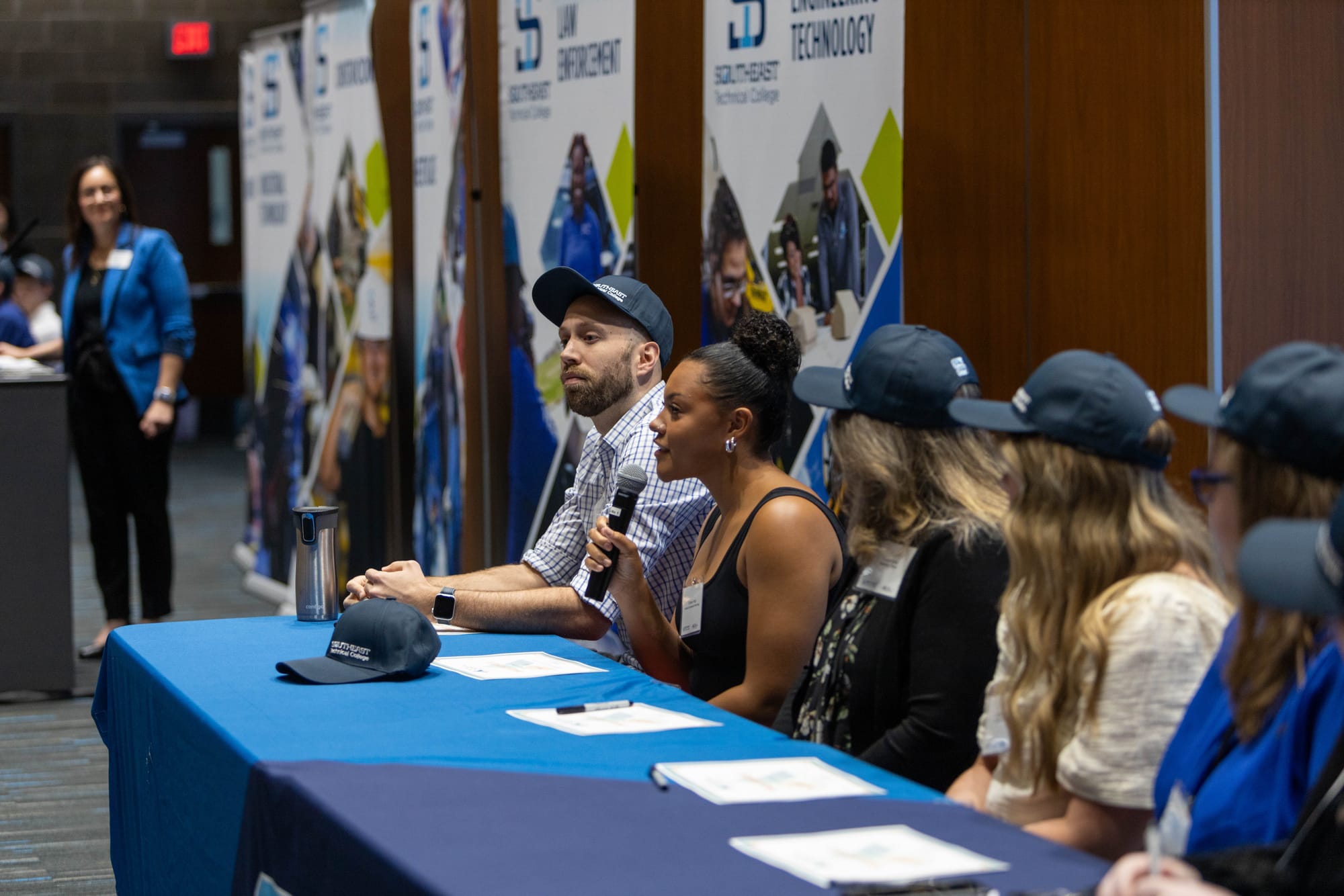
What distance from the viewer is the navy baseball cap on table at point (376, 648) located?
2.23 meters

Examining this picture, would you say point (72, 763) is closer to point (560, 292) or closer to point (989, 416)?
point (560, 292)

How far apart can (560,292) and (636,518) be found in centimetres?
56

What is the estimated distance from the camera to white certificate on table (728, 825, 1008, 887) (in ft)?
4.36

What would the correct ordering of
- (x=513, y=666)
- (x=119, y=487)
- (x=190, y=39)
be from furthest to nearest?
(x=190, y=39) < (x=119, y=487) < (x=513, y=666)

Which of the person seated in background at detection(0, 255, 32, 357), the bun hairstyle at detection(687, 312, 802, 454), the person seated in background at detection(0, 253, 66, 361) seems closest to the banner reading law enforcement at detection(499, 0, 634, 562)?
the bun hairstyle at detection(687, 312, 802, 454)

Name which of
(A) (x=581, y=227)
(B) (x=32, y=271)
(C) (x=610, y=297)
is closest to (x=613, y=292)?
(C) (x=610, y=297)

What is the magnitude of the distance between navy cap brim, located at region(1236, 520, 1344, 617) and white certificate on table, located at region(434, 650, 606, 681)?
131 cm

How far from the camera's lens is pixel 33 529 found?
187 inches

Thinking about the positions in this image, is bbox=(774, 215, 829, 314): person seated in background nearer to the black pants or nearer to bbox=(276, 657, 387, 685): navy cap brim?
bbox=(276, 657, 387, 685): navy cap brim

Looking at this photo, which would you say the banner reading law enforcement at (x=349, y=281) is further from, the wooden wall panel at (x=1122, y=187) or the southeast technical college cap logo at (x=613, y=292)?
the wooden wall panel at (x=1122, y=187)

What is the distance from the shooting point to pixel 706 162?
3.81 metres

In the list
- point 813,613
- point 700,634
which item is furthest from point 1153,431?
point 700,634

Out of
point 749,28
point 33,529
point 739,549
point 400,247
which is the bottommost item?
point 33,529

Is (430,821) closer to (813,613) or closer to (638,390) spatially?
(813,613)
